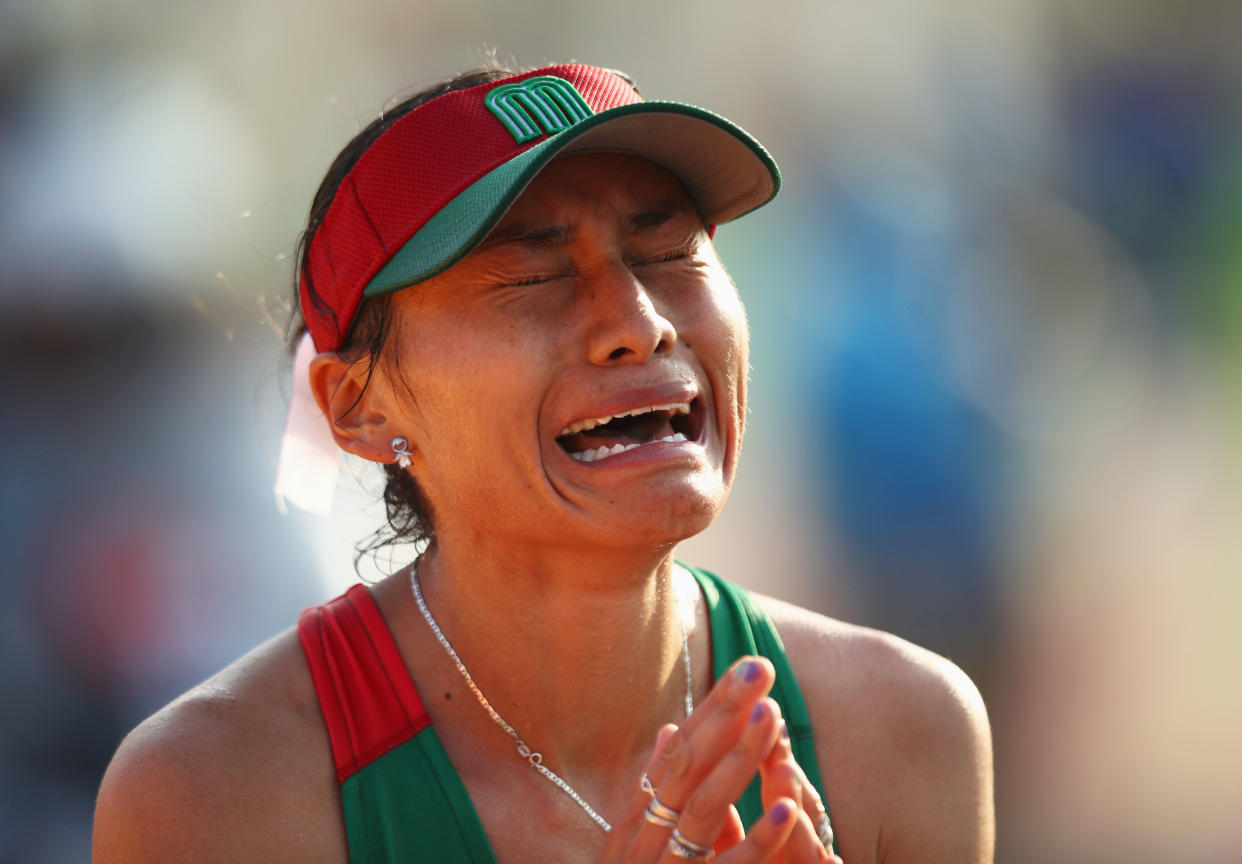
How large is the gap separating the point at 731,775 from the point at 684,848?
0.42 feet

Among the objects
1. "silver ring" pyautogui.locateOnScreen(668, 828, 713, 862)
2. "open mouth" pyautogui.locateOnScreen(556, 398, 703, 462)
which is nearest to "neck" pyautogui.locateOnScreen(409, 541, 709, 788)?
"open mouth" pyautogui.locateOnScreen(556, 398, 703, 462)

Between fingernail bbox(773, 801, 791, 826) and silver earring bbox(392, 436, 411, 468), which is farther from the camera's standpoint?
silver earring bbox(392, 436, 411, 468)

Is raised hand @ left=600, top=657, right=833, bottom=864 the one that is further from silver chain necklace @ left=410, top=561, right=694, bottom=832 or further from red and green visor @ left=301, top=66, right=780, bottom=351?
red and green visor @ left=301, top=66, right=780, bottom=351

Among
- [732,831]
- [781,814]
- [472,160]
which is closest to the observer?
[781,814]

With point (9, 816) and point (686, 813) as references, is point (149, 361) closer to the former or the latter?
point (9, 816)

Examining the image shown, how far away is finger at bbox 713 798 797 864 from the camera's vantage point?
146cm

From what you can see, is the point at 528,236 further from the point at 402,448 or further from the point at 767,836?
the point at 767,836

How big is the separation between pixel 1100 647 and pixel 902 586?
75cm

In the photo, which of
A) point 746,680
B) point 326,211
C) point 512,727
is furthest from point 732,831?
point 326,211

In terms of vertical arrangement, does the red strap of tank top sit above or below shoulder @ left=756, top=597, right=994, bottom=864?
above

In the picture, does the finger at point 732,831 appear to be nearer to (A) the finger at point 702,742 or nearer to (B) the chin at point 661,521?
(A) the finger at point 702,742

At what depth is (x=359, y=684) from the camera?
2086 mm

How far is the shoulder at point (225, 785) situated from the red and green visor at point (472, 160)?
690 mm

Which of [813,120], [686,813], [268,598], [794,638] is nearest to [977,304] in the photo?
[813,120]
